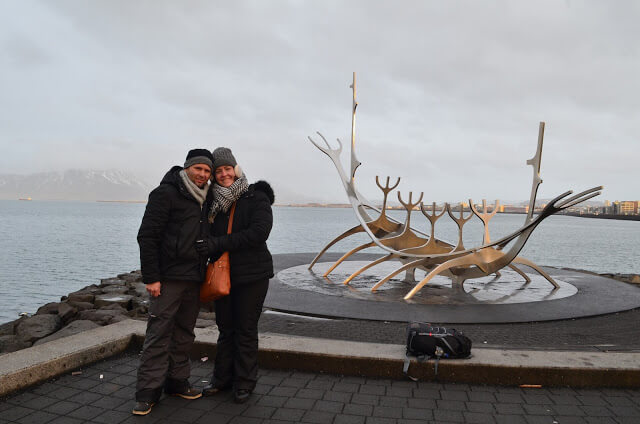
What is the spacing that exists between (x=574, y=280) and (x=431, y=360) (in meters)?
9.70

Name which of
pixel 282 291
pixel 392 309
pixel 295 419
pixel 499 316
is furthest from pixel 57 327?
pixel 499 316

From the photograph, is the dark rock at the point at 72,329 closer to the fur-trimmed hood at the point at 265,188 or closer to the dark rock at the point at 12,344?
the dark rock at the point at 12,344

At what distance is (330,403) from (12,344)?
19.7 ft

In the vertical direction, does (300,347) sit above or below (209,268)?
below

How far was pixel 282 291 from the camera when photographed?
32.4 ft

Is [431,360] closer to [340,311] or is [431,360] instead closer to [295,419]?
[295,419]

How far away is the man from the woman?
0.43 ft

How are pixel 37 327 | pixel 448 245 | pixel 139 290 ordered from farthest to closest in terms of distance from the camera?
1. pixel 139 290
2. pixel 448 245
3. pixel 37 327

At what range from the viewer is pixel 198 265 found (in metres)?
3.88

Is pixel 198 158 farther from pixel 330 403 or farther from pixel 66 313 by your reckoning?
pixel 66 313

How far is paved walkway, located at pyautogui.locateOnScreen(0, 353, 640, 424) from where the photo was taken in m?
3.61

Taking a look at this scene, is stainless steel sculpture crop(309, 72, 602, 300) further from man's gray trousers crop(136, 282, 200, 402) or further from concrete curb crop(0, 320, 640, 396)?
man's gray trousers crop(136, 282, 200, 402)

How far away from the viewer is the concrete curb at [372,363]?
423 cm

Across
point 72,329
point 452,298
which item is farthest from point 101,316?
point 452,298
